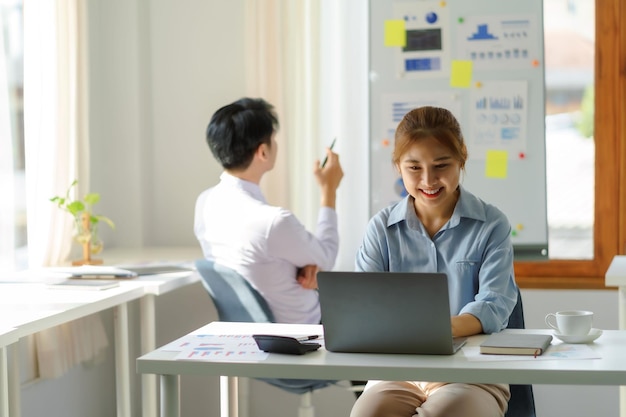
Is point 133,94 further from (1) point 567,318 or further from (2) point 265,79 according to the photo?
(1) point 567,318

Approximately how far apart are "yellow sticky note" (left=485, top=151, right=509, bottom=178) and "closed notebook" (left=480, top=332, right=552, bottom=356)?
6.27 ft

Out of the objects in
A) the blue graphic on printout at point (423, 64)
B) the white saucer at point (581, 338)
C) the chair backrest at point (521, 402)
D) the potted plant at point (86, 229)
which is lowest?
the chair backrest at point (521, 402)

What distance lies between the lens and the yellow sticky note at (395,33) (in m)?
3.86

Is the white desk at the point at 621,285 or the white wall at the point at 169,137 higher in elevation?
the white wall at the point at 169,137

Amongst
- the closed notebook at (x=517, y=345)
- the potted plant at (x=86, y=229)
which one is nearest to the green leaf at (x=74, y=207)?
the potted plant at (x=86, y=229)

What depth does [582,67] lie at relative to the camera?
3801 millimetres

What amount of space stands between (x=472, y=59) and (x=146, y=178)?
1515 millimetres

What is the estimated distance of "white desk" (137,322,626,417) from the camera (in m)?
1.69

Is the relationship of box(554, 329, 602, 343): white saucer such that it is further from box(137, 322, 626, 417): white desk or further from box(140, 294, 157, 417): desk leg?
box(140, 294, 157, 417): desk leg

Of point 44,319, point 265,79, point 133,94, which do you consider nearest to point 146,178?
point 133,94

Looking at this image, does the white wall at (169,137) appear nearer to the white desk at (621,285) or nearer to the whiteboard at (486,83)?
the whiteboard at (486,83)

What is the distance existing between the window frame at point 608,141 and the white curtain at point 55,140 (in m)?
1.87

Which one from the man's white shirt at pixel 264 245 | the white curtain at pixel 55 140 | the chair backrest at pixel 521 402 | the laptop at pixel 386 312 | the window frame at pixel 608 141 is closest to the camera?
the laptop at pixel 386 312

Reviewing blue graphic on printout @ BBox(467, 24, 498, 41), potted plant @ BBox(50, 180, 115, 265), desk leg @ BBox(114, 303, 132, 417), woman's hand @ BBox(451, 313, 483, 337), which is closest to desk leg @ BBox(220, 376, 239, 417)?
desk leg @ BBox(114, 303, 132, 417)
